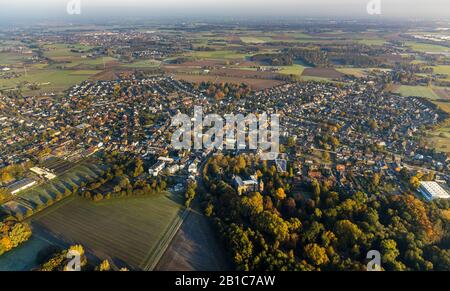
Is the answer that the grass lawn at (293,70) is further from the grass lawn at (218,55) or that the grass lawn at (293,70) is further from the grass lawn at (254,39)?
the grass lawn at (254,39)

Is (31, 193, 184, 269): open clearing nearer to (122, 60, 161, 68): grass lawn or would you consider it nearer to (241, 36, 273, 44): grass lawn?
(122, 60, 161, 68): grass lawn

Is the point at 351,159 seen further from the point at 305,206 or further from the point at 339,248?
the point at 339,248

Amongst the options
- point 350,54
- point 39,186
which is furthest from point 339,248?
point 350,54

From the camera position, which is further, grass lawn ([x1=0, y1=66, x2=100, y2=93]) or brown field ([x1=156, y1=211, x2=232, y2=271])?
grass lawn ([x1=0, y1=66, x2=100, y2=93])

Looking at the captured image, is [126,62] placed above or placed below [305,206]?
above

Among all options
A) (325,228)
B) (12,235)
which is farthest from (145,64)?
(325,228)

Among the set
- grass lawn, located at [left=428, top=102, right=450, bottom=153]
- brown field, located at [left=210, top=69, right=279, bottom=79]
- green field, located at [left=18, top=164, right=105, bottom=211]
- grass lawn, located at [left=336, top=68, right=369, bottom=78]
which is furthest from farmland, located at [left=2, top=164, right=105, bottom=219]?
grass lawn, located at [left=336, top=68, right=369, bottom=78]
